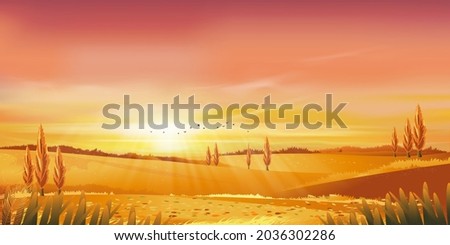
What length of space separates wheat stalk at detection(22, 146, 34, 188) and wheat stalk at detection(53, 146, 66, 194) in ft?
0.66

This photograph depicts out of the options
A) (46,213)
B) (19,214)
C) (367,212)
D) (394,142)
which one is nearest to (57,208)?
(46,213)

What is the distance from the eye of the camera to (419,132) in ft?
20.5

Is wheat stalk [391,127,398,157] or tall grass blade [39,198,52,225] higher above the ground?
wheat stalk [391,127,398,157]

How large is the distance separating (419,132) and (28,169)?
3312 mm

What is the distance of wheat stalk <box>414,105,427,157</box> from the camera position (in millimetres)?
6195

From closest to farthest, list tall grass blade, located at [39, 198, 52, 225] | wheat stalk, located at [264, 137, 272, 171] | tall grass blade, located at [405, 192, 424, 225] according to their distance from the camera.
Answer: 1. tall grass blade, located at [405, 192, 424, 225]
2. tall grass blade, located at [39, 198, 52, 225]
3. wheat stalk, located at [264, 137, 272, 171]

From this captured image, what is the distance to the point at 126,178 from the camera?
20.6 ft

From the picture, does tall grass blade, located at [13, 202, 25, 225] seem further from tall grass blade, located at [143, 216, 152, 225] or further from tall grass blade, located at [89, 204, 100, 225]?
tall grass blade, located at [143, 216, 152, 225]

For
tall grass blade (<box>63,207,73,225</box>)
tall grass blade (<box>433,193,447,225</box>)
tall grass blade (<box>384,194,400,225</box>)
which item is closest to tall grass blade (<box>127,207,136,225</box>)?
tall grass blade (<box>63,207,73,225</box>)

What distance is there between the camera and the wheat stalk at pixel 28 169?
6.28m
